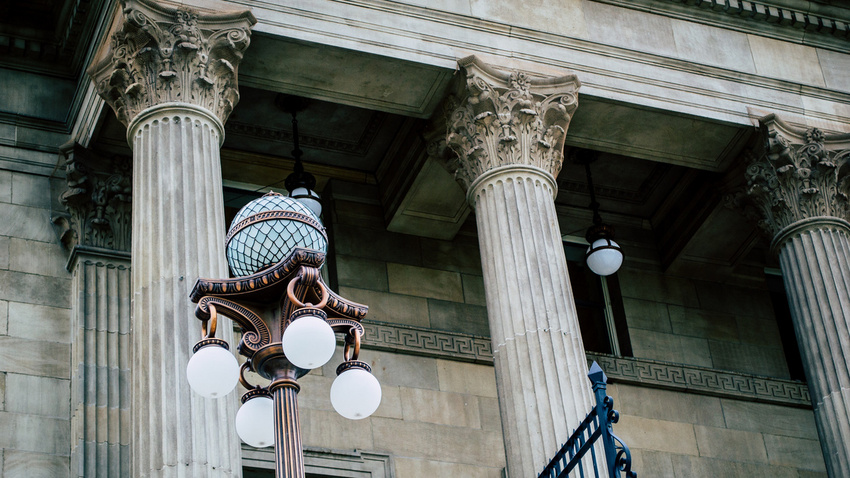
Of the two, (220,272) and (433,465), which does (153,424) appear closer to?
(220,272)

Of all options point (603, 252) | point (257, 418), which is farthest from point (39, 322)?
point (257, 418)

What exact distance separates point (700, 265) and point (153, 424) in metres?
12.4

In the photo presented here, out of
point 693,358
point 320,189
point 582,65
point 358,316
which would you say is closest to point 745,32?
point 582,65

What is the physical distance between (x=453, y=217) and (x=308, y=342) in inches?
528

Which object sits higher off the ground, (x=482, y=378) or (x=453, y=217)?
(x=453, y=217)

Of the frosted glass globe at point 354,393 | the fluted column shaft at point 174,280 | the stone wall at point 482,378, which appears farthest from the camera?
the stone wall at point 482,378

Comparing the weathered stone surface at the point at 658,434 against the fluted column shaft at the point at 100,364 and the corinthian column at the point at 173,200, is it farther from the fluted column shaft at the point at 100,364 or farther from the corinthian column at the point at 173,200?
the corinthian column at the point at 173,200

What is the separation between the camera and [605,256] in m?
21.3

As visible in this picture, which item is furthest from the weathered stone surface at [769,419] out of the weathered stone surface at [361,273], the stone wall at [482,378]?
the weathered stone surface at [361,273]

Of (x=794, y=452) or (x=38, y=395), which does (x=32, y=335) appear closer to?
(x=38, y=395)

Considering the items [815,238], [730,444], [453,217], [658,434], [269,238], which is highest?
[453,217]

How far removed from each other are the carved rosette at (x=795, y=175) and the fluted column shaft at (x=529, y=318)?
376cm

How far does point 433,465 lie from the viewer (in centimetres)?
2039

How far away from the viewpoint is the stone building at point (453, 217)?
16766mm
